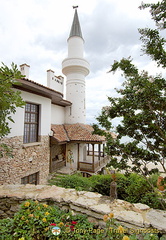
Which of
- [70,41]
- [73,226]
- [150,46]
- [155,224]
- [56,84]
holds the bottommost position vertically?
[73,226]

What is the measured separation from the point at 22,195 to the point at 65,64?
40.9 feet

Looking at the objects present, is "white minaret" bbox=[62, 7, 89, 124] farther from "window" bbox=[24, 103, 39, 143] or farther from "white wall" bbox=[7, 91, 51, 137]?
"window" bbox=[24, 103, 39, 143]

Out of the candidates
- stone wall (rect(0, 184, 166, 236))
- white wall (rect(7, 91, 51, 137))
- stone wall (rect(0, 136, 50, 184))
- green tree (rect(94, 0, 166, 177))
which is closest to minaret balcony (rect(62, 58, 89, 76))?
white wall (rect(7, 91, 51, 137))

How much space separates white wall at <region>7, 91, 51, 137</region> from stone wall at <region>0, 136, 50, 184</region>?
386mm

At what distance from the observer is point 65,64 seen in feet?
41.9

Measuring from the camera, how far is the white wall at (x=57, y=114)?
11.1 meters

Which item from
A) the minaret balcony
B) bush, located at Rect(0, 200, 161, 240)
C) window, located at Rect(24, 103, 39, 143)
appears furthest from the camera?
the minaret balcony

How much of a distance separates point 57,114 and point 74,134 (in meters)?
2.75

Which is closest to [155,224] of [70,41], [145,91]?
[145,91]

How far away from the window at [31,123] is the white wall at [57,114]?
3.01m

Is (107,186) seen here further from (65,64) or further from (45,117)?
(65,64)

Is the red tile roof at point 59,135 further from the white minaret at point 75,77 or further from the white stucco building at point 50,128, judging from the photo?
the white minaret at point 75,77

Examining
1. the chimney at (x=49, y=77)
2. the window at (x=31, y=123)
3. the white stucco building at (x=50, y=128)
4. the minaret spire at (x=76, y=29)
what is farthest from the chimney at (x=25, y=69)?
the minaret spire at (x=76, y=29)

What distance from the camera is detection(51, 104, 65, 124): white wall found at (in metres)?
11.1
